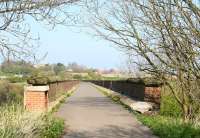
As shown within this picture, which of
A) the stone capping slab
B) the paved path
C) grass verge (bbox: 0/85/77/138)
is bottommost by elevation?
the paved path

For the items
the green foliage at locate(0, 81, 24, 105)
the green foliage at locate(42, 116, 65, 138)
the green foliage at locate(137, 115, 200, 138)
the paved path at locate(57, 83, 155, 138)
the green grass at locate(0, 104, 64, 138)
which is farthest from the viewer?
the green foliage at locate(0, 81, 24, 105)

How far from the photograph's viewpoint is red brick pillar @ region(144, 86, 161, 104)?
25189mm

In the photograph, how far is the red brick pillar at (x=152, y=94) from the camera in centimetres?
2519

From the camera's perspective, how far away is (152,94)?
25.8 metres

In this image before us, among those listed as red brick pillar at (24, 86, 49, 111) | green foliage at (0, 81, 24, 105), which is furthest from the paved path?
green foliage at (0, 81, 24, 105)

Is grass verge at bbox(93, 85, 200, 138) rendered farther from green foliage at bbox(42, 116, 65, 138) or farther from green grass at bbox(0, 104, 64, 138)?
green grass at bbox(0, 104, 64, 138)

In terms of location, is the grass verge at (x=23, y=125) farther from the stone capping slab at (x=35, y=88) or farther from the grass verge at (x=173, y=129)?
the stone capping slab at (x=35, y=88)

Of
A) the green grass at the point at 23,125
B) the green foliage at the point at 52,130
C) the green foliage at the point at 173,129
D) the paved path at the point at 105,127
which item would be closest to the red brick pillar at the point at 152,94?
the paved path at the point at 105,127

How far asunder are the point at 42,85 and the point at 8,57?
352 inches

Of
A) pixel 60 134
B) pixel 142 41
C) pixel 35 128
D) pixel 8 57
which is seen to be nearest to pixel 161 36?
pixel 142 41

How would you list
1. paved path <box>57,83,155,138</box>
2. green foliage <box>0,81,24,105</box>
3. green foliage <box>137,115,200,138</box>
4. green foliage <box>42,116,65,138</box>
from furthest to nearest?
1. green foliage <box>0,81,24,105</box>
2. paved path <box>57,83,155,138</box>
3. green foliage <box>137,115,200,138</box>
4. green foliage <box>42,116,65,138</box>

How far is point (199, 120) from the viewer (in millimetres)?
17203

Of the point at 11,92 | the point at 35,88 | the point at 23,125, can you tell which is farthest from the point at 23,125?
the point at 11,92

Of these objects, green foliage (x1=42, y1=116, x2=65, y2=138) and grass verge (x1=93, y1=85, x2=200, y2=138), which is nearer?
green foliage (x1=42, y1=116, x2=65, y2=138)
